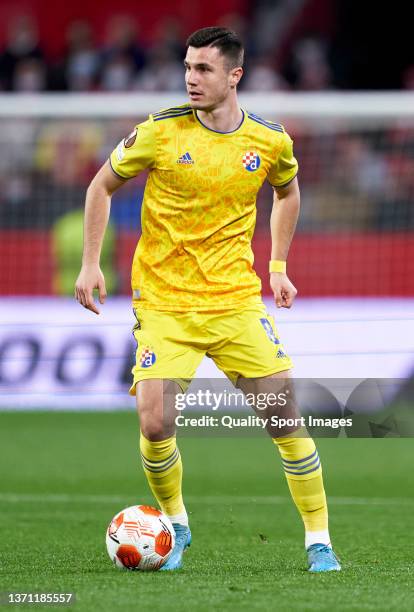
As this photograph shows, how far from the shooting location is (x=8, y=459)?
390 inches

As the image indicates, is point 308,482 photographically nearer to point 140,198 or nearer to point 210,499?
point 210,499

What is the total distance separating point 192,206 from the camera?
5848 millimetres

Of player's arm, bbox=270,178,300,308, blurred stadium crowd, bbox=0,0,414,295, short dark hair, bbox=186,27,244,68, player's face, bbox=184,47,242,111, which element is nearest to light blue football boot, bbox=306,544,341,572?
player's arm, bbox=270,178,300,308

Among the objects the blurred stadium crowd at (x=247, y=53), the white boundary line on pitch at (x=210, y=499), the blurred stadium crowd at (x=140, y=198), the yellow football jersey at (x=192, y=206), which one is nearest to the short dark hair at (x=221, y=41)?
the yellow football jersey at (x=192, y=206)

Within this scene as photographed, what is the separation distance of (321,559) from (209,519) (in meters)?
1.97

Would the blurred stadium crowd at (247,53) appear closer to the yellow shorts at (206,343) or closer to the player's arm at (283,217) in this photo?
the player's arm at (283,217)

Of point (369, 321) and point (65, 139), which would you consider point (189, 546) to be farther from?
point (65, 139)

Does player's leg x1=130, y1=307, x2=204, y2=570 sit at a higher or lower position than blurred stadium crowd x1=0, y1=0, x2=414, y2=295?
higher

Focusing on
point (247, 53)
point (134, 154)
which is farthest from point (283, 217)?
point (247, 53)

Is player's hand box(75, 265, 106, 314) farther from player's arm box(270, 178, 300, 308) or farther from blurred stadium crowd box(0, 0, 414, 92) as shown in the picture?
blurred stadium crowd box(0, 0, 414, 92)

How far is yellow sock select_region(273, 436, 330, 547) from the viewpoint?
5.79m

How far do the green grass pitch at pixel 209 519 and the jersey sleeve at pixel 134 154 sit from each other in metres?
1.76

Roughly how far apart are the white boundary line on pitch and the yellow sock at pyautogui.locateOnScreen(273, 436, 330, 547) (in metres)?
2.42

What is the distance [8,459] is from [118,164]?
4.62 metres
